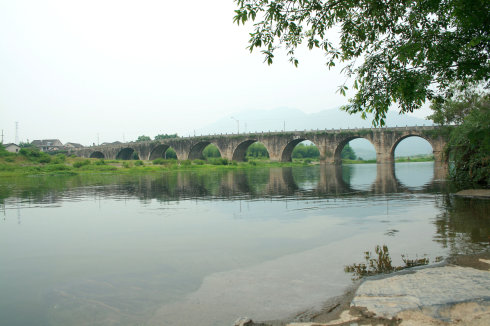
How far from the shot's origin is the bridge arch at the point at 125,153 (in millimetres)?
93925

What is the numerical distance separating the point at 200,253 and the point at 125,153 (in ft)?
313

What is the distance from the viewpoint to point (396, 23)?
8039 mm

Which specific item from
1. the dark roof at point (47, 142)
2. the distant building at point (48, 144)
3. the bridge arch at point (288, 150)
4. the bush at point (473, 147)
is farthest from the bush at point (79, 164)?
the dark roof at point (47, 142)

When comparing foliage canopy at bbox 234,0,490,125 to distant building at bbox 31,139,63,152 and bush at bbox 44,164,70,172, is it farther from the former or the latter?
distant building at bbox 31,139,63,152

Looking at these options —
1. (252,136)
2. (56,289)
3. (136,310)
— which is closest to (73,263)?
(56,289)

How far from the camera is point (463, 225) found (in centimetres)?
880

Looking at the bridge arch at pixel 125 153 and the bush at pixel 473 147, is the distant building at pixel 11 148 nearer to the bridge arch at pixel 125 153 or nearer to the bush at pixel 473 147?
the bridge arch at pixel 125 153

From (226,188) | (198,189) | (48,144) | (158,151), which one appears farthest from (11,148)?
(226,188)

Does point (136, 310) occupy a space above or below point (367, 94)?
below

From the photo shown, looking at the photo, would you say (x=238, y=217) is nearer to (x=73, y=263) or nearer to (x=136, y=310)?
(x=73, y=263)

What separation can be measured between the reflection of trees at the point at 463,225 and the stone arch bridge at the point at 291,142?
118ft

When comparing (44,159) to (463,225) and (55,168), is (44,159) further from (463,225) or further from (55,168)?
(463,225)

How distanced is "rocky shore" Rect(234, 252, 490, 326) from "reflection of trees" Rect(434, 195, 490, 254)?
204 centimetres

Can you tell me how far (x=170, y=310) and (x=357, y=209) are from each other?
345 inches
